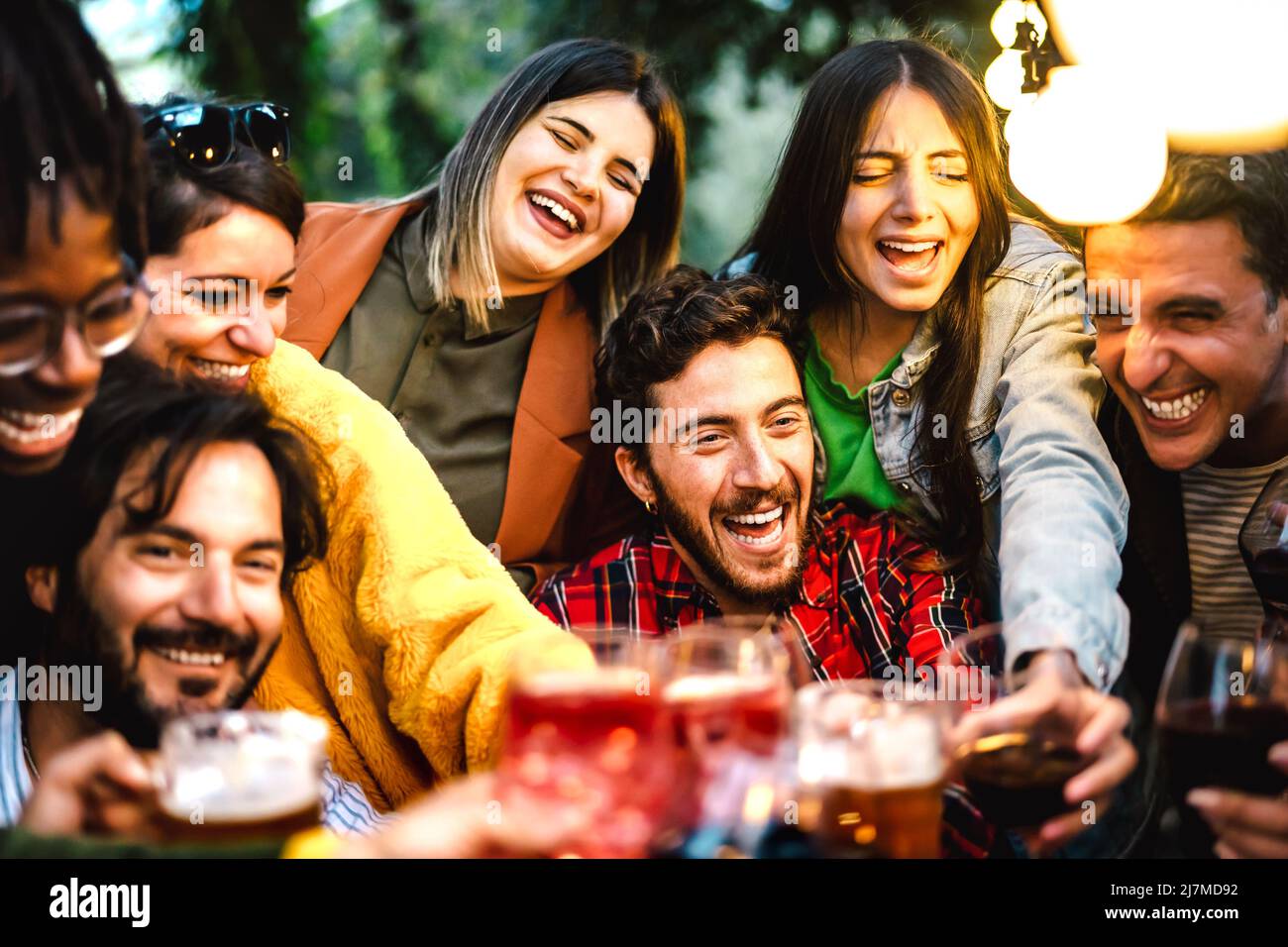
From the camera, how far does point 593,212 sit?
2764mm

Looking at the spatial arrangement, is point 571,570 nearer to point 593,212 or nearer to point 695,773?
point 593,212

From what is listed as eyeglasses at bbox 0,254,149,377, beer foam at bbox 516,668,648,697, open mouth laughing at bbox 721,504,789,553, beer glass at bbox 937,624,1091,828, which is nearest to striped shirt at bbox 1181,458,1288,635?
open mouth laughing at bbox 721,504,789,553

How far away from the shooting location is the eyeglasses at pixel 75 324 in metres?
1.64

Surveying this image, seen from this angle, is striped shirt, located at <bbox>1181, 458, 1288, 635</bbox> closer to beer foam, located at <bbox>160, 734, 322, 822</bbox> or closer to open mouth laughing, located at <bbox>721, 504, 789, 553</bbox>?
open mouth laughing, located at <bbox>721, 504, 789, 553</bbox>

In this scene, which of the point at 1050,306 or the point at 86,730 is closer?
the point at 86,730

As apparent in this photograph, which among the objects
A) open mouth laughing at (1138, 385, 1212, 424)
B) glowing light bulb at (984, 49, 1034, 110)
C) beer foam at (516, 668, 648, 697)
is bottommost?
beer foam at (516, 668, 648, 697)

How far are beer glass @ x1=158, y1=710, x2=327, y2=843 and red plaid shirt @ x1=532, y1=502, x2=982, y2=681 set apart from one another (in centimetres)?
121

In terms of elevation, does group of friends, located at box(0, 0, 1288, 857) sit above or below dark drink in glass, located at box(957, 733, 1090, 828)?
above

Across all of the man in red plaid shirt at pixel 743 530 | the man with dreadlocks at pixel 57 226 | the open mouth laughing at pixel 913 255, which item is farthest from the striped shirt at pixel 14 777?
the open mouth laughing at pixel 913 255

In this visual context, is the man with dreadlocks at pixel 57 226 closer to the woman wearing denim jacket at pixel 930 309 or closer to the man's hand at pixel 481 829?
the man's hand at pixel 481 829

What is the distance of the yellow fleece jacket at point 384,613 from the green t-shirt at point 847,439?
0.78m

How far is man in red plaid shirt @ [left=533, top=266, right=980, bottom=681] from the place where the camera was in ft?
8.08
